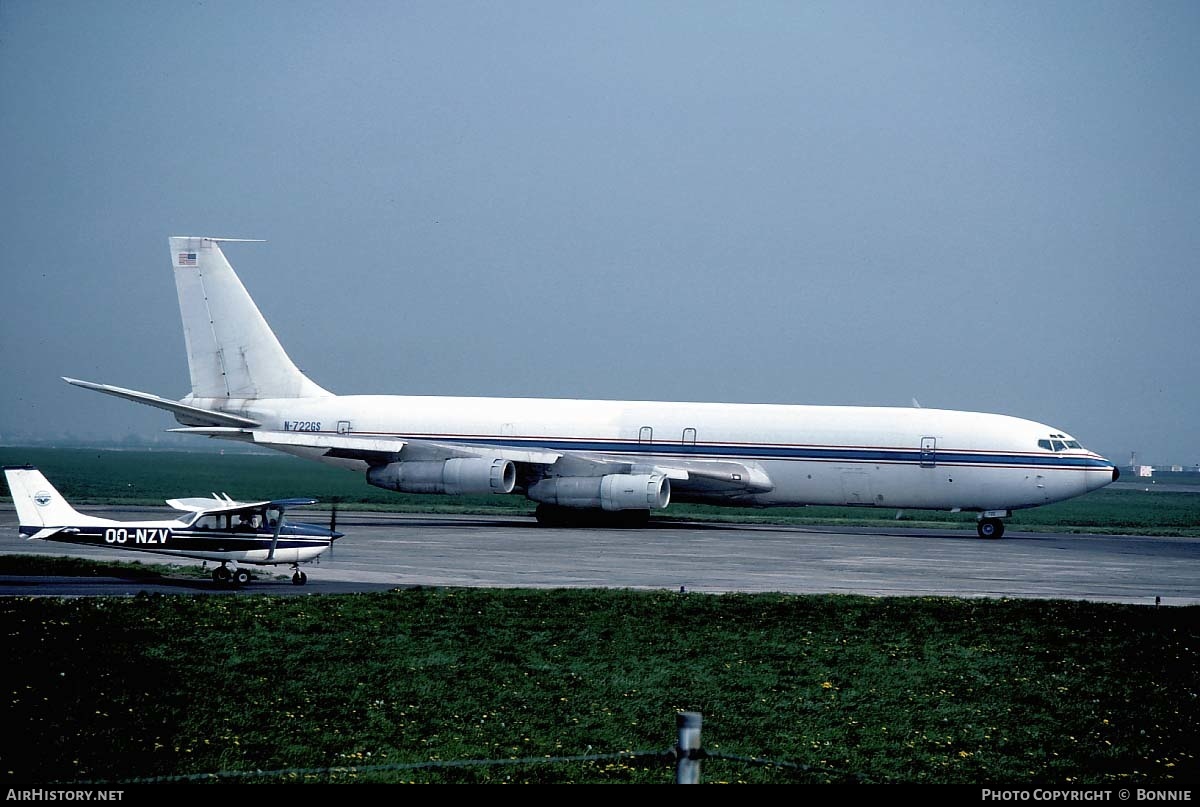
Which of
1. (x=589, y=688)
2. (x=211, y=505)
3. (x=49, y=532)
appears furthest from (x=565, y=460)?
(x=589, y=688)

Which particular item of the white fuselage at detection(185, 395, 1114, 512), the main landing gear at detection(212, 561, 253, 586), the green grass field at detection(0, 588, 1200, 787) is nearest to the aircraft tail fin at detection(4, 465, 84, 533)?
the main landing gear at detection(212, 561, 253, 586)

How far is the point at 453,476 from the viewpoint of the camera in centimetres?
4322

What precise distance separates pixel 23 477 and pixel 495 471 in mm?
19763

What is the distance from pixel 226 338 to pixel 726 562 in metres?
26.6

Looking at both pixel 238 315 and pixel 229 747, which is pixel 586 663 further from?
pixel 238 315

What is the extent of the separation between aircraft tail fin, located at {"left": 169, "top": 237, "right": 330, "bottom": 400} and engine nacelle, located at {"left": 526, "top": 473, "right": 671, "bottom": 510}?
11524 millimetres

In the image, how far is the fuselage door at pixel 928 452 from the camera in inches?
1640

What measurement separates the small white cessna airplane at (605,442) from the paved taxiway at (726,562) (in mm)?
1400

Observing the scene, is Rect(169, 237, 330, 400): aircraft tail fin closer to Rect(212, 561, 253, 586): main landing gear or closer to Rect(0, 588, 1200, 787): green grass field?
Rect(212, 561, 253, 586): main landing gear

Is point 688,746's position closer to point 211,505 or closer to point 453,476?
point 211,505

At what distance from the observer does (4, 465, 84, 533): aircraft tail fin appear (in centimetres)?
2411

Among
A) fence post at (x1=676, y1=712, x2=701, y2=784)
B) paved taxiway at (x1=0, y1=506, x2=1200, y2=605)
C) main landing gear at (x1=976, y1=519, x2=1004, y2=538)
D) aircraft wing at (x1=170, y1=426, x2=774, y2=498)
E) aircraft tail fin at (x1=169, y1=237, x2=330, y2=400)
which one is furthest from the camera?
aircraft tail fin at (x1=169, y1=237, x2=330, y2=400)

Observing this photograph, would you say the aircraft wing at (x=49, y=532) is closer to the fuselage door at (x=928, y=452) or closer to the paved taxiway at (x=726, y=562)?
the paved taxiway at (x=726, y=562)

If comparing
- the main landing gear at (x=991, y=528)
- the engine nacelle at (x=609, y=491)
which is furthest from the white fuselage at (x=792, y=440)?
the engine nacelle at (x=609, y=491)
